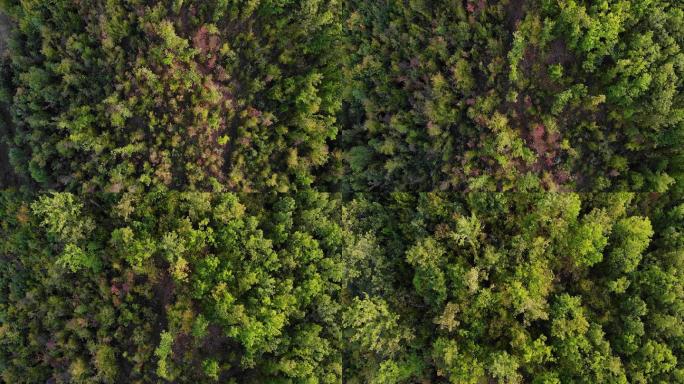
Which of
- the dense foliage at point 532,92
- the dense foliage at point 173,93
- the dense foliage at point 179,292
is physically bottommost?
the dense foliage at point 179,292

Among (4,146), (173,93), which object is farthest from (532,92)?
(4,146)

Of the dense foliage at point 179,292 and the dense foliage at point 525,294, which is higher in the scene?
the dense foliage at point 525,294

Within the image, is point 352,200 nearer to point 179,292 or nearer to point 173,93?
point 179,292

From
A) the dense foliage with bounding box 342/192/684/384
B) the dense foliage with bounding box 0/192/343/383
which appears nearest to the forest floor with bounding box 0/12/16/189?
the dense foliage with bounding box 0/192/343/383

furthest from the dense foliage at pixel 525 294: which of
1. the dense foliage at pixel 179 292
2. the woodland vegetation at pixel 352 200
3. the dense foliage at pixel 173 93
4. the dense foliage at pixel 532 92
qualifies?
the dense foliage at pixel 173 93

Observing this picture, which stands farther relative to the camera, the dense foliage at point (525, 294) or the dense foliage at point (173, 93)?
the dense foliage at point (173, 93)

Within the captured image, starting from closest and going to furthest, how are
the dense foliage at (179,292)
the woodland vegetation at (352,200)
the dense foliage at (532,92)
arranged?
the dense foliage at (532,92), the woodland vegetation at (352,200), the dense foliage at (179,292)

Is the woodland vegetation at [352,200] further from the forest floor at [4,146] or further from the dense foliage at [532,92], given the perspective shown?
the forest floor at [4,146]

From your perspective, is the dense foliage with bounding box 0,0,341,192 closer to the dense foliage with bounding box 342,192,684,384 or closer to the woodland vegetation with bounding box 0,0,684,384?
the woodland vegetation with bounding box 0,0,684,384

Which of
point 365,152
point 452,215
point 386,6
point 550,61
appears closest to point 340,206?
point 365,152
